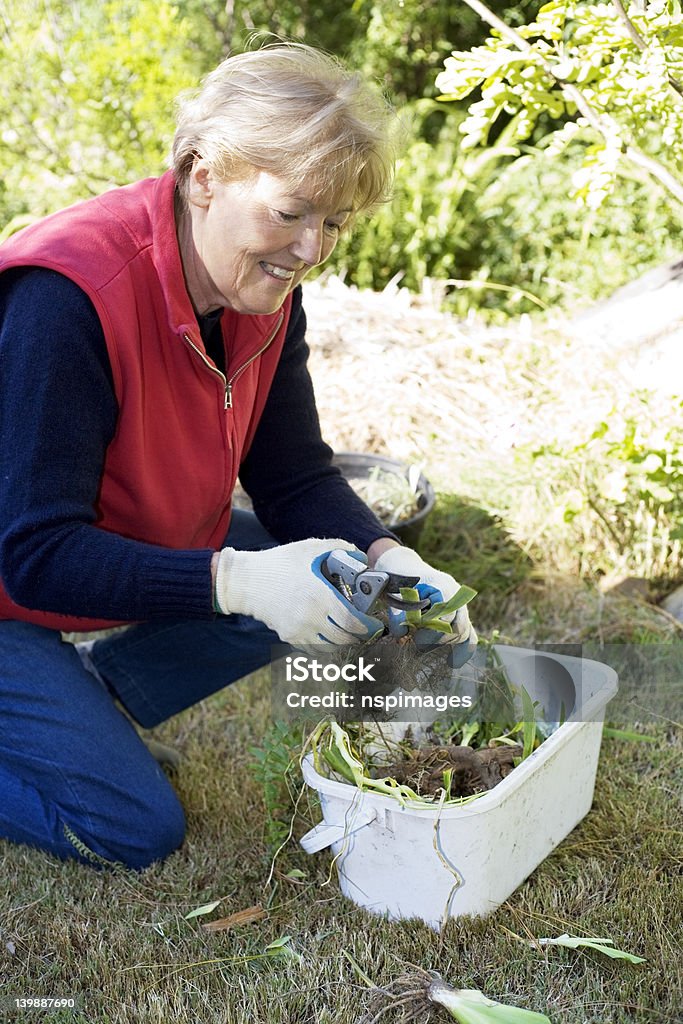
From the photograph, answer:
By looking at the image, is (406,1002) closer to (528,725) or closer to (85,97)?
(528,725)

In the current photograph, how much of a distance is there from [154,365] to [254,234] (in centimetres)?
28

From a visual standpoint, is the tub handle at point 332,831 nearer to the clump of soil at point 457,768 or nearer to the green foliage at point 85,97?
the clump of soil at point 457,768

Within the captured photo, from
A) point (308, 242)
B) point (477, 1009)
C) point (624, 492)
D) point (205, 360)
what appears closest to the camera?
point (477, 1009)

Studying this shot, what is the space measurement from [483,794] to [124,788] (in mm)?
679

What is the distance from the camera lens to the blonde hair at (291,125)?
62.1 inches

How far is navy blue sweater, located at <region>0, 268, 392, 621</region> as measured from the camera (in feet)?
5.10

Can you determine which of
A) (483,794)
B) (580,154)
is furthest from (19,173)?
(483,794)

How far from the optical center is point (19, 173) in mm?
4973

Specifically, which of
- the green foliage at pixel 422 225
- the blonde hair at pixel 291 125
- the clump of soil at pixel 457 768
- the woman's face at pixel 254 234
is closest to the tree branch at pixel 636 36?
the blonde hair at pixel 291 125

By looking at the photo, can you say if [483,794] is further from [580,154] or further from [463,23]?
[463,23]

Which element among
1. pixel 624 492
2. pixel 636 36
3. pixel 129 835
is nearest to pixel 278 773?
pixel 129 835

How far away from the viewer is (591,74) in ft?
7.08

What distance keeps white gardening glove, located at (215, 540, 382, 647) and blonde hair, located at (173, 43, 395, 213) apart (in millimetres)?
566

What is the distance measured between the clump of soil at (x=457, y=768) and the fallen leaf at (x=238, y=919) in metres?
0.29
